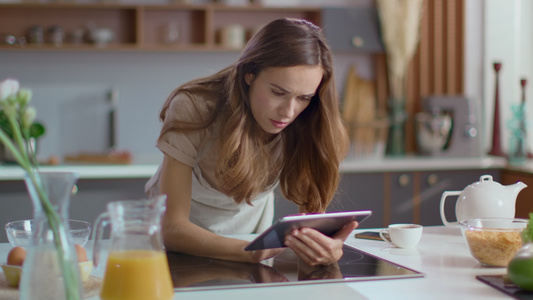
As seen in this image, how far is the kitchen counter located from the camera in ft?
3.81

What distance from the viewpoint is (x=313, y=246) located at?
1393mm

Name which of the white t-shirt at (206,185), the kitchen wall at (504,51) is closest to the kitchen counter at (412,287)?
the white t-shirt at (206,185)

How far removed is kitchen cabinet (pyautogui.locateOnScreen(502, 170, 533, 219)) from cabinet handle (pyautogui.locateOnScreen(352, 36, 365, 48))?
3.65 feet

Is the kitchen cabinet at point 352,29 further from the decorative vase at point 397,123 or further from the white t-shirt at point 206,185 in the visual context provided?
the white t-shirt at point 206,185

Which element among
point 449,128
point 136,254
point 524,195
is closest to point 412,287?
point 136,254

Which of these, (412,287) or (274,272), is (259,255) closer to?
(274,272)

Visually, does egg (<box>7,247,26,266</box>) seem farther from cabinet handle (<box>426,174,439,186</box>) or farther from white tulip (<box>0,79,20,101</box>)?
cabinet handle (<box>426,174,439,186</box>)

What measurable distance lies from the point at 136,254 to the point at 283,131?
1.02 meters

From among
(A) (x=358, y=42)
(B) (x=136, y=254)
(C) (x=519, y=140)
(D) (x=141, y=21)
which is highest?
(D) (x=141, y=21)

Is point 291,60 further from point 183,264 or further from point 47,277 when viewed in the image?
point 47,277

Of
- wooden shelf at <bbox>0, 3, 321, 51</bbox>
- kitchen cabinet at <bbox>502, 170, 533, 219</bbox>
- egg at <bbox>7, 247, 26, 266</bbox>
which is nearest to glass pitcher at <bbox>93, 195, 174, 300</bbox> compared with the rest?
egg at <bbox>7, 247, 26, 266</bbox>

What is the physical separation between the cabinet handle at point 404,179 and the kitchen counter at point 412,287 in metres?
1.99

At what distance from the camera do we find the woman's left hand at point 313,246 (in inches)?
55.0

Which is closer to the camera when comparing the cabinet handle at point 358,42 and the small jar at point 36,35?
the small jar at point 36,35
